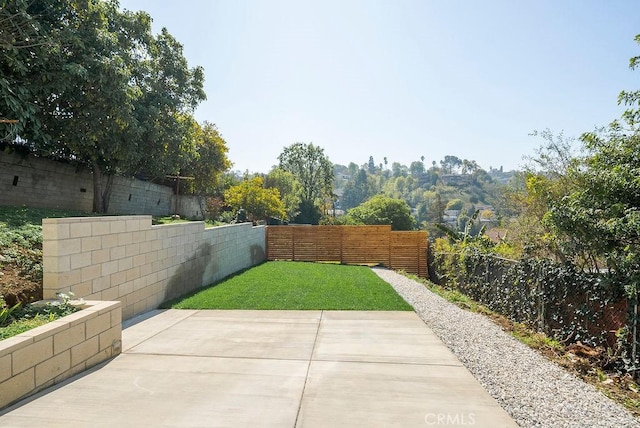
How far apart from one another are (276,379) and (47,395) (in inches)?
85.7

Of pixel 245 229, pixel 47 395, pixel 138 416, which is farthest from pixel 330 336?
pixel 245 229

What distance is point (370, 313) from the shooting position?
6.68 metres

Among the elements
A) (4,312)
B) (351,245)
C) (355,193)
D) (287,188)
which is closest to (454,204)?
(355,193)

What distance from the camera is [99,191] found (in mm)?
13664

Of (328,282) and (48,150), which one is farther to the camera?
(48,150)

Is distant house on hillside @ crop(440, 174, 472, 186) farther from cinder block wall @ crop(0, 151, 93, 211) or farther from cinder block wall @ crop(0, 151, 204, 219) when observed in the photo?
cinder block wall @ crop(0, 151, 93, 211)

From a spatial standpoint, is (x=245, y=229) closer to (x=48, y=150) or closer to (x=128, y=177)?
(x=48, y=150)

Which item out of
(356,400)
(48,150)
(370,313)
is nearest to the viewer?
(356,400)

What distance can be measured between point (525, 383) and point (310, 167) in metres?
44.0

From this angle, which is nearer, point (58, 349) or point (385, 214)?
point (58, 349)

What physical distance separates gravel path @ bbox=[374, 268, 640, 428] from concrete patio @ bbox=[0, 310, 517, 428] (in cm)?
20

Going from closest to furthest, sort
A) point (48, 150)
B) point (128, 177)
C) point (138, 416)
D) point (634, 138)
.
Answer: point (138, 416), point (634, 138), point (48, 150), point (128, 177)

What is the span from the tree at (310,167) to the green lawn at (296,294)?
1380 inches

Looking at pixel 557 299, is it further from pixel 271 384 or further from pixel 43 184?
pixel 43 184
